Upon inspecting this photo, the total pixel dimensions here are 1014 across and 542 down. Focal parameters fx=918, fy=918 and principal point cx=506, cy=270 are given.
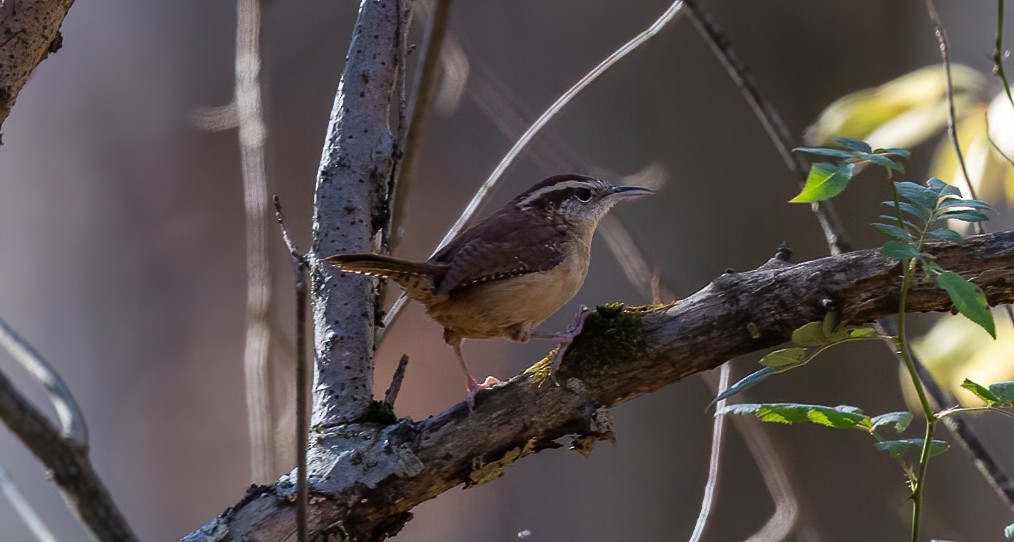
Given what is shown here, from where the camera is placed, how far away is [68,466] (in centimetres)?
79

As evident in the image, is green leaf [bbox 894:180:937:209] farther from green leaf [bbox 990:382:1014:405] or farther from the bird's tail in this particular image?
the bird's tail

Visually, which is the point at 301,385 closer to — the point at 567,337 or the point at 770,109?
the point at 567,337

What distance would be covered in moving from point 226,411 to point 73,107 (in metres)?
2.33

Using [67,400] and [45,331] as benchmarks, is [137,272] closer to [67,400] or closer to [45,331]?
[45,331]

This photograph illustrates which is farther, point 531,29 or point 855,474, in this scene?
point 531,29

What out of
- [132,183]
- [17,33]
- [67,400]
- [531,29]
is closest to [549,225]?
[17,33]

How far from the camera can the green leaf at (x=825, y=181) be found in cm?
127

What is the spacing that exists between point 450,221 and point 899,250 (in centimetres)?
423

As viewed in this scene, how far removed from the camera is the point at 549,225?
2.48m

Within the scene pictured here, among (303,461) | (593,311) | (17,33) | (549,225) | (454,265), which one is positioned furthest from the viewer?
(549,225)

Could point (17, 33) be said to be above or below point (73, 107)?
below

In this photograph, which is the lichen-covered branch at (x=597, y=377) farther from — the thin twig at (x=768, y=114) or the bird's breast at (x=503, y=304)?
the bird's breast at (x=503, y=304)

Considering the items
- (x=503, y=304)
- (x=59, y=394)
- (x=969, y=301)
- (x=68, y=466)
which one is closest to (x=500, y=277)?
(x=503, y=304)

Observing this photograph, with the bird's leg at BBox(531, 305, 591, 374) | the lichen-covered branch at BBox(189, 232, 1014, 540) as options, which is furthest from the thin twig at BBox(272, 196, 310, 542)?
the bird's leg at BBox(531, 305, 591, 374)
